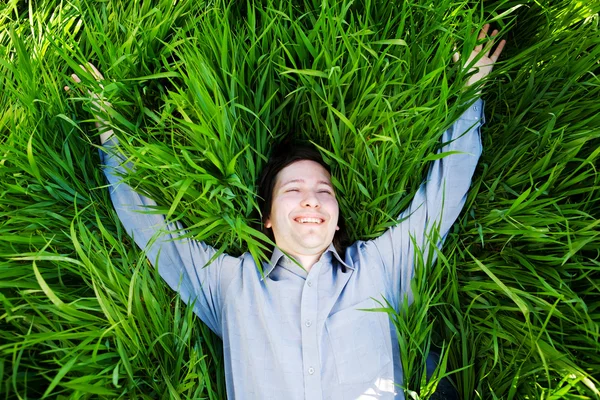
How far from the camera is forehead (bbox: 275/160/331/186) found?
1.39m

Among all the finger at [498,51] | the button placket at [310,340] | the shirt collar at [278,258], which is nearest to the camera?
the button placket at [310,340]

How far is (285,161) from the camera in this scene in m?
1.46

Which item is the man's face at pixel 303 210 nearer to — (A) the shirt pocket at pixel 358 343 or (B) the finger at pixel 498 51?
(A) the shirt pocket at pixel 358 343

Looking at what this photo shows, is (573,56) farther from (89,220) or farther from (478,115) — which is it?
(89,220)

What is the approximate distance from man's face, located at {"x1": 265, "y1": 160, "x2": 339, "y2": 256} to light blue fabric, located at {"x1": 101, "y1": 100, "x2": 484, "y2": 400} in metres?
0.07

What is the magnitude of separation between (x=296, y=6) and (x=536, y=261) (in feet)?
3.58

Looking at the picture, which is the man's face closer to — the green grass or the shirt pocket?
the green grass

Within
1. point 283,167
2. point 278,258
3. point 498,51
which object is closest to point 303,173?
point 283,167

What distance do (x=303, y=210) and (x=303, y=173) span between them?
0.14m

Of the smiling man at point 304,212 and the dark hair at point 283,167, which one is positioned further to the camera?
the dark hair at point 283,167

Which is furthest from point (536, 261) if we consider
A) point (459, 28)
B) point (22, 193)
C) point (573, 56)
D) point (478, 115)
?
point (22, 193)

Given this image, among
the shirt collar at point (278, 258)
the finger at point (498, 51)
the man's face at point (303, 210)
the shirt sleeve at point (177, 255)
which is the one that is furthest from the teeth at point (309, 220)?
the finger at point (498, 51)

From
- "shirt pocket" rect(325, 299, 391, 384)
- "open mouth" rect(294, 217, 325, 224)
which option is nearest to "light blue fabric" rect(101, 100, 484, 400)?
"shirt pocket" rect(325, 299, 391, 384)

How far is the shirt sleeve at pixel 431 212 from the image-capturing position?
4.52 feet
